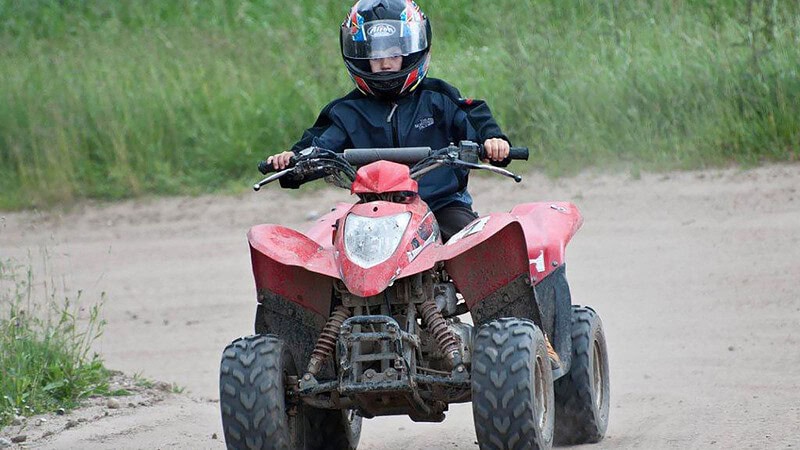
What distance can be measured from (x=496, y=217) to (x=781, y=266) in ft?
18.0

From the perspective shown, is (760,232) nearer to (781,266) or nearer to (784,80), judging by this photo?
(781,266)

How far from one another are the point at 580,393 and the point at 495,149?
1.36m

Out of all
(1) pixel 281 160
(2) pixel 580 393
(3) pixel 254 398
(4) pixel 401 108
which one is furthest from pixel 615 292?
(3) pixel 254 398

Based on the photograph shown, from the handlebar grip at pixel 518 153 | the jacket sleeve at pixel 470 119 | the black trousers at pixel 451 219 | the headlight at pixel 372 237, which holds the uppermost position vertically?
the jacket sleeve at pixel 470 119

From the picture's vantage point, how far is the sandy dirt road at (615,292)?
7.55 m

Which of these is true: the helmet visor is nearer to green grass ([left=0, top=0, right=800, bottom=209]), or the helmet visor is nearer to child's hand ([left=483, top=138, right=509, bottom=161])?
child's hand ([left=483, top=138, right=509, bottom=161])

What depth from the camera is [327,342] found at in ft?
19.4

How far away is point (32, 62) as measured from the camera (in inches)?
647

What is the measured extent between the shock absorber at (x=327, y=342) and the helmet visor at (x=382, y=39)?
56.4 inches

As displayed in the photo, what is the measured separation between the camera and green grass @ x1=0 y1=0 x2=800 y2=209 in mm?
13125

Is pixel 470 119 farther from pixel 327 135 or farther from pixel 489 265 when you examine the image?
pixel 489 265

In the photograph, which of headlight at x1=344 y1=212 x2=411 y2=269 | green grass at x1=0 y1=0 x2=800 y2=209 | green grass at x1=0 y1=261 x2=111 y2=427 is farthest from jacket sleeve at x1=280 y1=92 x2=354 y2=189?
green grass at x1=0 y1=0 x2=800 y2=209

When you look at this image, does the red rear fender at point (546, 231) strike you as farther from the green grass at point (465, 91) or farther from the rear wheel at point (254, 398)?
the green grass at point (465, 91)

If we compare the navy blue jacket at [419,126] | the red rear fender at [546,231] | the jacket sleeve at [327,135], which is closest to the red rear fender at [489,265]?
the red rear fender at [546,231]
